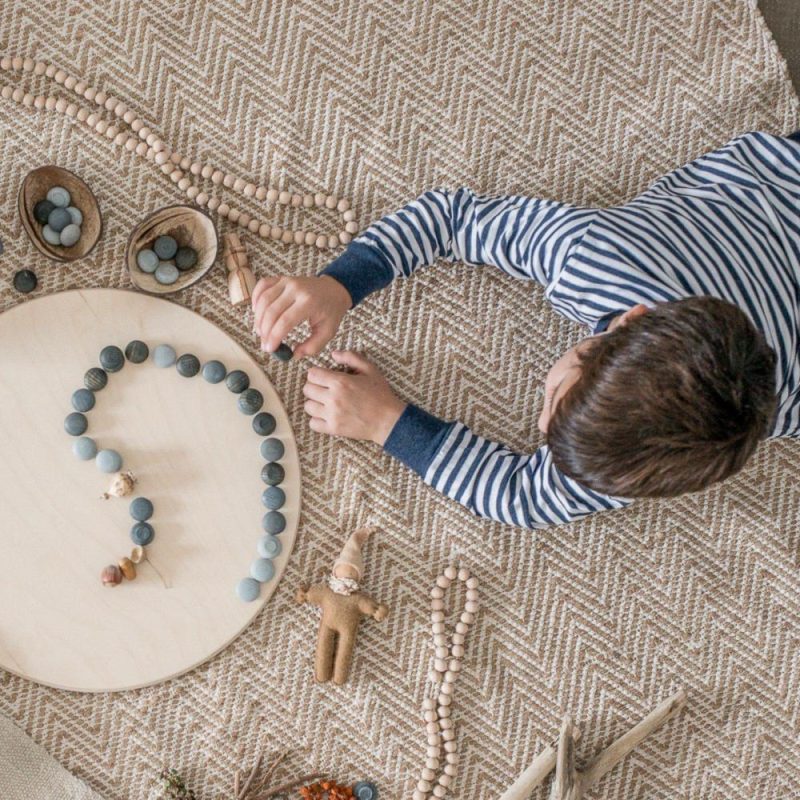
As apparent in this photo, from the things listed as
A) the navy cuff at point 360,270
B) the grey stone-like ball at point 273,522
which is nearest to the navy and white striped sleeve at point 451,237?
the navy cuff at point 360,270

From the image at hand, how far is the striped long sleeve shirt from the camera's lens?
78 centimetres

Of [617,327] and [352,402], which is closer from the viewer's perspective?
[617,327]

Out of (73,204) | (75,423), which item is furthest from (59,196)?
(75,423)

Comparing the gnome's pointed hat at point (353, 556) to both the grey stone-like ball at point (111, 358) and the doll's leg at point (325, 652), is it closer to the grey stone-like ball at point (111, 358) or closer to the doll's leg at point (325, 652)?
the doll's leg at point (325, 652)

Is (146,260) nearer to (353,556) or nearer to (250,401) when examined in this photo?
(250,401)

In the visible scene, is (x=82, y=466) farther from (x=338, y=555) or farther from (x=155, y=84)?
(x=155, y=84)

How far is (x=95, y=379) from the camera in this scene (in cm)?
88

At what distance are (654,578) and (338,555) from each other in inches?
13.6

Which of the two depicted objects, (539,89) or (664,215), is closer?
(664,215)

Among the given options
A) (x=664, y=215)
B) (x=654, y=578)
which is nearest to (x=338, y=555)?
(x=654, y=578)

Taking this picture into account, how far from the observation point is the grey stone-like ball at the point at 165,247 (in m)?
0.89

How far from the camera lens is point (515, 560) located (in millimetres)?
954

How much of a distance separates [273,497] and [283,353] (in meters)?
0.15

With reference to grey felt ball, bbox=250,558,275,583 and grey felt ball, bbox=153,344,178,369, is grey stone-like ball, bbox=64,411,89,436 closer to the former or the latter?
grey felt ball, bbox=153,344,178,369
